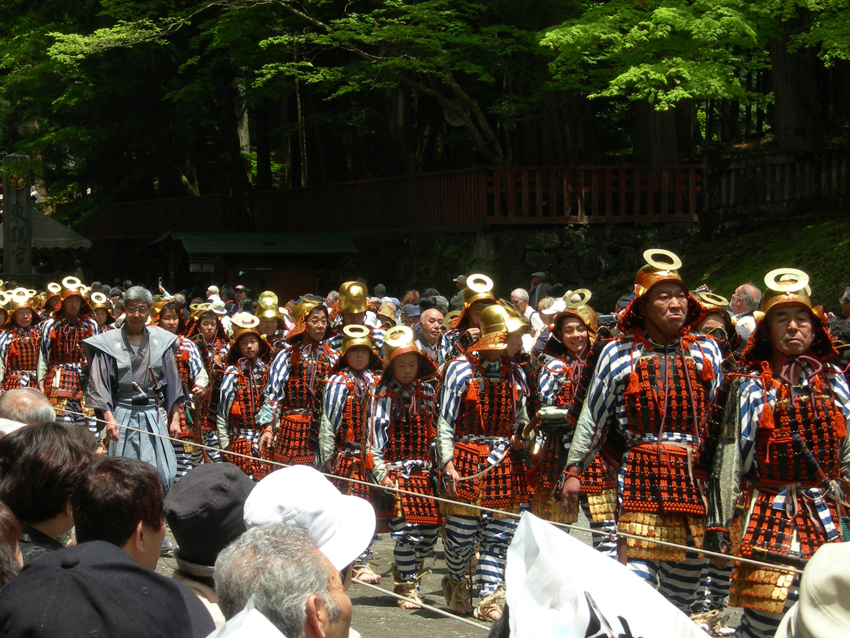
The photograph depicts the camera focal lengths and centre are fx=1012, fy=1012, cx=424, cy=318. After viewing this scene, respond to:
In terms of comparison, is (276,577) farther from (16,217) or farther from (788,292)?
(16,217)

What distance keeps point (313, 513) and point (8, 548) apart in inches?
36.6

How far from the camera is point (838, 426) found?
476cm

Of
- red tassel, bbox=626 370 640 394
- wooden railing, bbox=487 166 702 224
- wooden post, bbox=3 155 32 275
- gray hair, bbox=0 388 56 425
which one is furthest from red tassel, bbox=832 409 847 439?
wooden post, bbox=3 155 32 275

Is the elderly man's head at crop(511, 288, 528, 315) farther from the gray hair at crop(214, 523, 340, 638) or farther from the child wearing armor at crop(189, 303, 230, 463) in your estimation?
the gray hair at crop(214, 523, 340, 638)

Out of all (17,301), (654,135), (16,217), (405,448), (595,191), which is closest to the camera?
(405,448)

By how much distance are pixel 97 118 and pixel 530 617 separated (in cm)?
2840

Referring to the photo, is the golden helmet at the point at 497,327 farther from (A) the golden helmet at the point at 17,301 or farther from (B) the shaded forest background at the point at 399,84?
(A) the golden helmet at the point at 17,301

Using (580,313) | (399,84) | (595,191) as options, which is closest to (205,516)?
(580,313)

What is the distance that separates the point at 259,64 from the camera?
23016 mm

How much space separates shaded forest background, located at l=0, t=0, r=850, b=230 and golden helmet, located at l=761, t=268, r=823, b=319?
9.12m

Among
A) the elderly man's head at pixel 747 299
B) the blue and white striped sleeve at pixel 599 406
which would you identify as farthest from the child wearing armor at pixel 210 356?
the elderly man's head at pixel 747 299

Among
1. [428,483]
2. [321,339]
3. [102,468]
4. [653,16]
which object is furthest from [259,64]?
[102,468]

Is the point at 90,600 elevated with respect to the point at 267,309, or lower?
lower

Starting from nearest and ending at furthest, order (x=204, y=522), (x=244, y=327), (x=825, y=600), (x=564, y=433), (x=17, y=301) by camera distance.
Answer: (x=825, y=600), (x=204, y=522), (x=564, y=433), (x=244, y=327), (x=17, y=301)
